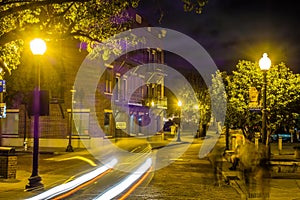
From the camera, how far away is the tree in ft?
74.7

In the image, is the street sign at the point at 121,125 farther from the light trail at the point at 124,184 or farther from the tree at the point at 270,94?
the light trail at the point at 124,184

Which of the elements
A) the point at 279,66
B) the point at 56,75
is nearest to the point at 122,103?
the point at 56,75

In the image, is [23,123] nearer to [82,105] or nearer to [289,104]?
[82,105]

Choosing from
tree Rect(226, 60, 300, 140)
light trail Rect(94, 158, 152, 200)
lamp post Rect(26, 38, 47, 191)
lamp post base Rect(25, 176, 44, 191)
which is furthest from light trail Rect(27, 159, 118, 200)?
tree Rect(226, 60, 300, 140)

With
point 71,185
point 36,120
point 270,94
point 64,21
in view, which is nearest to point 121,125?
point 270,94

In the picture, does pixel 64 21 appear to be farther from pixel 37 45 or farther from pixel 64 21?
pixel 37 45

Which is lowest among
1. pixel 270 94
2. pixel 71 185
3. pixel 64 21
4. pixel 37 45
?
pixel 71 185

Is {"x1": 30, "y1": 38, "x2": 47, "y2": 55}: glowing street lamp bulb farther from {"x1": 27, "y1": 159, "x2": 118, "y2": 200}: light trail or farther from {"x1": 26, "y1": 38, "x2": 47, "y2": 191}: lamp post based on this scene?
{"x1": 27, "y1": 159, "x2": 118, "y2": 200}: light trail

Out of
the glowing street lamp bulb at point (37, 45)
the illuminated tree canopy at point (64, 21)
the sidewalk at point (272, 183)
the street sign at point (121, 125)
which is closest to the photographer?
the sidewalk at point (272, 183)

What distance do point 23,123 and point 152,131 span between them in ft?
74.1

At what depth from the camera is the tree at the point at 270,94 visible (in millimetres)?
22781

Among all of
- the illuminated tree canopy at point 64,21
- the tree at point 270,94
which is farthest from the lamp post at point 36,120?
the tree at point 270,94

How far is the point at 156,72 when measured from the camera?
5588cm

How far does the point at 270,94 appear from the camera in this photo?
75.1 feet
